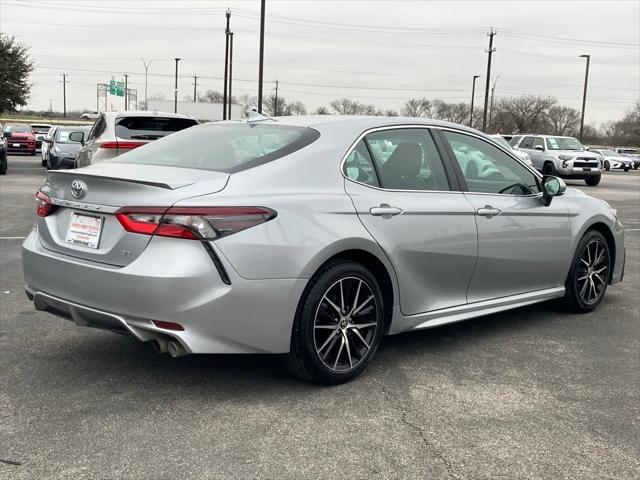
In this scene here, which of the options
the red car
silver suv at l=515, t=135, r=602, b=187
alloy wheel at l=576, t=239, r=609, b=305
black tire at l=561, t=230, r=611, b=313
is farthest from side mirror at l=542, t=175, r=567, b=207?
the red car

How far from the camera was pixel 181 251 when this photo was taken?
3174mm

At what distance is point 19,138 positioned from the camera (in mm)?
31688

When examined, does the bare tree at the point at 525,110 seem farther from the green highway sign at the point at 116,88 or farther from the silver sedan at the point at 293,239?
the silver sedan at the point at 293,239

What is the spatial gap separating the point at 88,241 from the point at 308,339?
1251 mm

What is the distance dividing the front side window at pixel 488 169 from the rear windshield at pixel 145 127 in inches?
271

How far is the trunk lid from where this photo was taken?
3.26m

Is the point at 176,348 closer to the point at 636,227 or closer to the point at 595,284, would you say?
the point at 595,284

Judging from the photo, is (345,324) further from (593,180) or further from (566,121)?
(566,121)

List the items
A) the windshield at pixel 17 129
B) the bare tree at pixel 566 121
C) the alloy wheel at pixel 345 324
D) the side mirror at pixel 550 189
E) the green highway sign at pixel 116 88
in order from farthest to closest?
1. the bare tree at pixel 566 121
2. the green highway sign at pixel 116 88
3. the windshield at pixel 17 129
4. the side mirror at pixel 550 189
5. the alloy wheel at pixel 345 324

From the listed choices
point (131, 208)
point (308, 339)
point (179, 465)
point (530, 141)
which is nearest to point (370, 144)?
point (308, 339)

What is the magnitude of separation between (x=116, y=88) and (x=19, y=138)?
39.4 metres

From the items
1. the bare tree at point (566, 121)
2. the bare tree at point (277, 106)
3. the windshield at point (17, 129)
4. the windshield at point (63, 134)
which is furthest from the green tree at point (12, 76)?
the bare tree at point (566, 121)

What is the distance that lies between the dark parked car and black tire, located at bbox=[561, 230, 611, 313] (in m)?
14.5

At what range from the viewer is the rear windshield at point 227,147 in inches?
145
